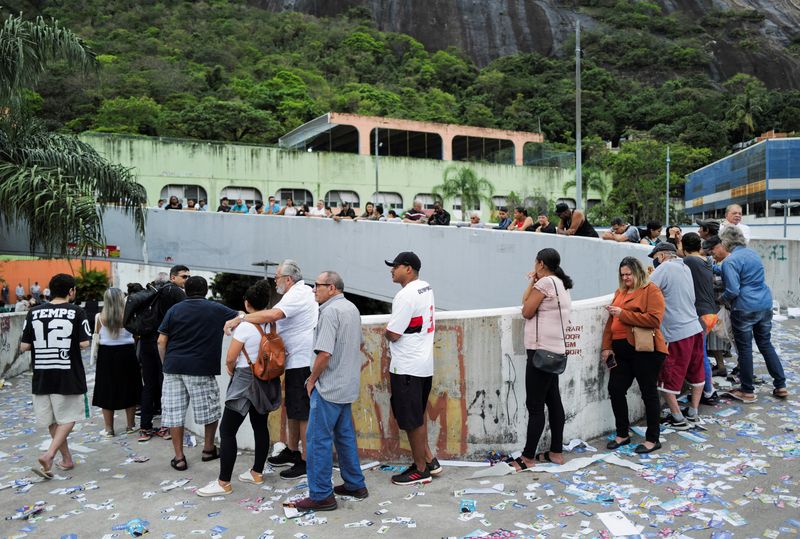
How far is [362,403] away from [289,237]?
12732 millimetres

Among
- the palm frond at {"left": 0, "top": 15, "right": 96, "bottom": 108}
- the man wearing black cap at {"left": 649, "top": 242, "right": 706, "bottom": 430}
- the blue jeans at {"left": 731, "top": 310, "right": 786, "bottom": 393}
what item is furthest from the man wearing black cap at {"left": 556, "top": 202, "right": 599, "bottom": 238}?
the palm frond at {"left": 0, "top": 15, "right": 96, "bottom": 108}

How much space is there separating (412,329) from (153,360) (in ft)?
11.7

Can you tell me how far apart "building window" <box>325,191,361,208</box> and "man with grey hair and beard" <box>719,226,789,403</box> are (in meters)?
34.9

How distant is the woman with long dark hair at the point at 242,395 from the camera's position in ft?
16.3

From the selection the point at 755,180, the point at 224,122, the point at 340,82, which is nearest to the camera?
the point at 755,180

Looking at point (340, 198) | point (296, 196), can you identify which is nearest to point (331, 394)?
point (296, 196)

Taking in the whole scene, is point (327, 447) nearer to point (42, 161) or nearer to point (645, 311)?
point (645, 311)

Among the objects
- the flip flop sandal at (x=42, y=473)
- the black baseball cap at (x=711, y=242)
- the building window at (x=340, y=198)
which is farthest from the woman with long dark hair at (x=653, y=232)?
the building window at (x=340, y=198)

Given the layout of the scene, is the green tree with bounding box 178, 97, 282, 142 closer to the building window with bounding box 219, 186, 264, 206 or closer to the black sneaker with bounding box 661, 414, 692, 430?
the building window with bounding box 219, 186, 264, 206

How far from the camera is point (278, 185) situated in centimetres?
3866

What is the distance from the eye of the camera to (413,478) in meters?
4.99

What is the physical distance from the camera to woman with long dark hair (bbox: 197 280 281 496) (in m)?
4.96

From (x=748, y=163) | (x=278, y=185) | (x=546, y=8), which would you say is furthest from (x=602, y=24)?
(x=278, y=185)

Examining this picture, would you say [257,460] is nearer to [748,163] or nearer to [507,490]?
[507,490]
